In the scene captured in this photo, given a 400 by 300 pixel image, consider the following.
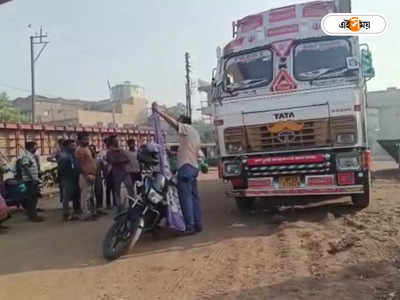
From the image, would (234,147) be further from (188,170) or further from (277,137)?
(188,170)

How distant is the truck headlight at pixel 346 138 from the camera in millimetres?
7102

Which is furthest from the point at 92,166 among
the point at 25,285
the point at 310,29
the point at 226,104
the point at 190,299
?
the point at 190,299

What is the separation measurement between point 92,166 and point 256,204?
3.34 meters

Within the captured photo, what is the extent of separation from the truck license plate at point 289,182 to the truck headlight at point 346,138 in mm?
843

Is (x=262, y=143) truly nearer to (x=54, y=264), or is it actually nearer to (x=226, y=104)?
(x=226, y=104)

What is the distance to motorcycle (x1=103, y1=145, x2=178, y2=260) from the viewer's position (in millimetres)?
5992

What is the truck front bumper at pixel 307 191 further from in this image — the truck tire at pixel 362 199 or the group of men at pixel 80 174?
the group of men at pixel 80 174

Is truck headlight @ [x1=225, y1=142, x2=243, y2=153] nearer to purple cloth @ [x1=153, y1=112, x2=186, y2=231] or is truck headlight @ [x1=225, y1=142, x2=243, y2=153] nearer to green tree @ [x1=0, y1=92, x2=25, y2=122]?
purple cloth @ [x1=153, y1=112, x2=186, y2=231]

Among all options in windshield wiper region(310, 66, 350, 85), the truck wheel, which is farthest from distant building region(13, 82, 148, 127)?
windshield wiper region(310, 66, 350, 85)

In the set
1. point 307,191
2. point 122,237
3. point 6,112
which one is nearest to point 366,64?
point 307,191

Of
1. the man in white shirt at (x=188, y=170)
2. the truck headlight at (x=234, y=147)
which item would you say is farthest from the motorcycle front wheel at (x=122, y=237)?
the truck headlight at (x=234, y=147)

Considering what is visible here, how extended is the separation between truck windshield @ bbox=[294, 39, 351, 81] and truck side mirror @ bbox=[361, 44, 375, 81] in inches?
11.1

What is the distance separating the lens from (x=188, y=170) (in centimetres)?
690

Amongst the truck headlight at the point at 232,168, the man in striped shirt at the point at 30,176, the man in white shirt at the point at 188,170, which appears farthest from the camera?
the man in striped shirt at the point at 30,176
